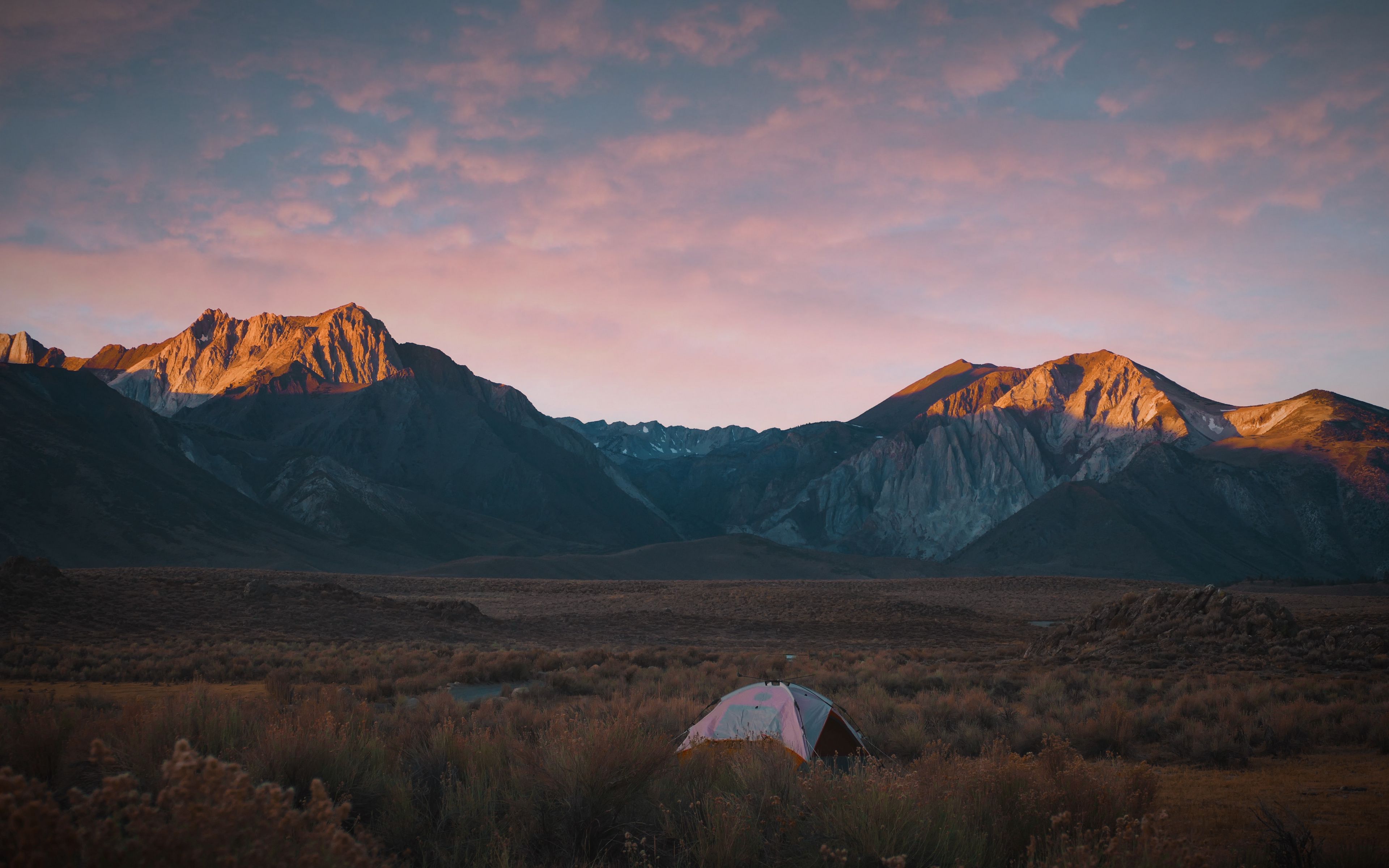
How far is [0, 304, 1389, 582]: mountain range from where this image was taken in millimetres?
100438

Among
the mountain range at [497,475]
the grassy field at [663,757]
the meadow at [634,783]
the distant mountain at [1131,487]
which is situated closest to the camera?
the meadow at [634,783]

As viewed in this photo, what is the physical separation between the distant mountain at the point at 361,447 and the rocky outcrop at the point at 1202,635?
96.7m

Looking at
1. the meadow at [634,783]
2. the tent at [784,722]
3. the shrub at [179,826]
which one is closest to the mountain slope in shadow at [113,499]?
the meadow at [634,783]

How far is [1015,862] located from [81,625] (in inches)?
1221

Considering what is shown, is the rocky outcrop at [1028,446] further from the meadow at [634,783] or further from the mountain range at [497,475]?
the meadow at [634,783]

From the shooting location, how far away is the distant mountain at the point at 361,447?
122 meters

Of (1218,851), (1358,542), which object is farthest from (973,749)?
(1358,542)

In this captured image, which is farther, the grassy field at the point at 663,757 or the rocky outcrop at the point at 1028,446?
the rocky outcrop at the point at 1028,446

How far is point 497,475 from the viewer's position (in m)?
168

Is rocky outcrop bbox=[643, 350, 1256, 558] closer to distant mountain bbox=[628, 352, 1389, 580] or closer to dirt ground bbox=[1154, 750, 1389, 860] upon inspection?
distant mountain bbox=[628, 352, 1389, 580]

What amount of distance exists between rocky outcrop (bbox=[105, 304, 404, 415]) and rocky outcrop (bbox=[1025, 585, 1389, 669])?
16724cm

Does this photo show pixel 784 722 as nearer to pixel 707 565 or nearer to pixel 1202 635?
pixel 1202 635

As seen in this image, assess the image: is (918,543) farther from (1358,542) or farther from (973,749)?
(973,749)

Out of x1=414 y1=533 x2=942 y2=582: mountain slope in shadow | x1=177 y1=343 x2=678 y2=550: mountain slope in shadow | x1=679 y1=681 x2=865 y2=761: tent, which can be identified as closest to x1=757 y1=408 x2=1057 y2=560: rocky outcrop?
x1=414 y1=533 x2=942 y2=582: mountain slope in shadow
